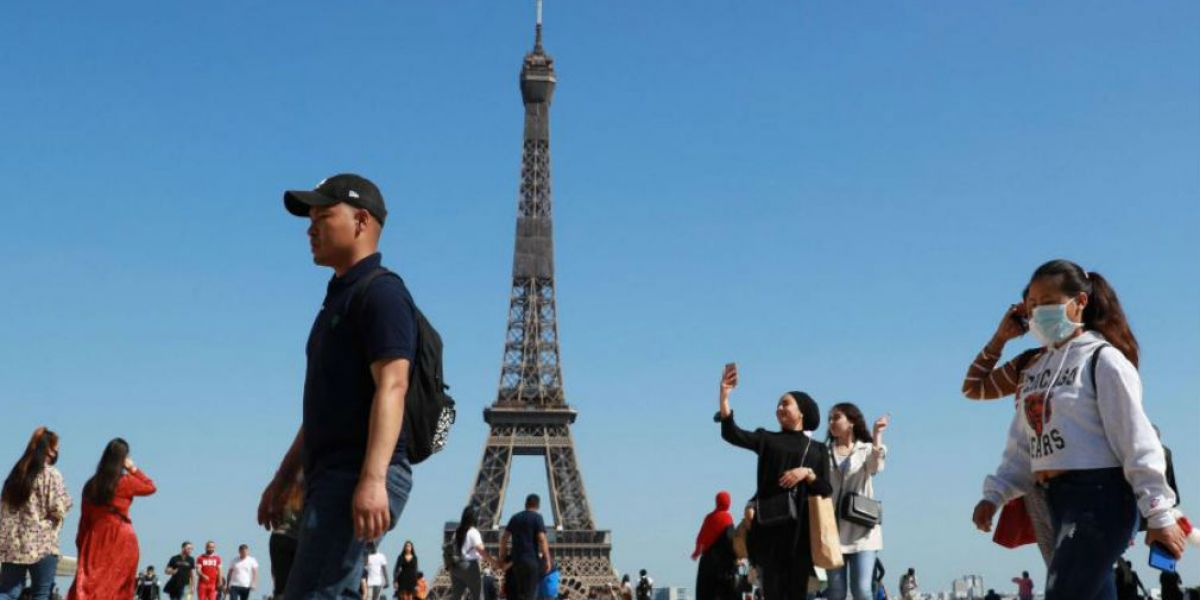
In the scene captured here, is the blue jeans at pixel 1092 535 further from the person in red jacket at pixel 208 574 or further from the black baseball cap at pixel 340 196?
the person in red jacket at pixel 208 574

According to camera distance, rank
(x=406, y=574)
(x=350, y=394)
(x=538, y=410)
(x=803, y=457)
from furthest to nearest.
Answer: (x=538, y=410) < (x=406, y=574) < (x=803, y=457) < (x=350, y=394)

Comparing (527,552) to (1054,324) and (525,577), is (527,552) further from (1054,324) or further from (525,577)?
(1054,324)

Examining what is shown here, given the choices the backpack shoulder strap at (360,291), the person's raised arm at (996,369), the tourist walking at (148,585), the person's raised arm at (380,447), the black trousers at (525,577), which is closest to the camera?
the person's raised arm at (380,447)

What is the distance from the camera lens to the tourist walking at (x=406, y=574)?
2064cm

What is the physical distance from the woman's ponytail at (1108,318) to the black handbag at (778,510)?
3.40 meters

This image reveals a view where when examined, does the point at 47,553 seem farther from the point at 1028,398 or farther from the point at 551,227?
the point at 551,227

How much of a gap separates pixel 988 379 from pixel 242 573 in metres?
17.8

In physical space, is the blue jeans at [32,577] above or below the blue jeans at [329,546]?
above

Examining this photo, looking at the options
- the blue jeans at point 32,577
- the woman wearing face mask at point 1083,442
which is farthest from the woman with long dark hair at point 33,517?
the woman wearing face mask at point 1083,442

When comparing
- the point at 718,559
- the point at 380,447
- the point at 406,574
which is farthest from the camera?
the point at 406,574

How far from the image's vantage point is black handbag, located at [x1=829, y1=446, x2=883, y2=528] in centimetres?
933

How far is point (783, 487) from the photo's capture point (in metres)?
8.56

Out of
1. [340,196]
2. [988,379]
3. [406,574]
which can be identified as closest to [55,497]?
[340,196]

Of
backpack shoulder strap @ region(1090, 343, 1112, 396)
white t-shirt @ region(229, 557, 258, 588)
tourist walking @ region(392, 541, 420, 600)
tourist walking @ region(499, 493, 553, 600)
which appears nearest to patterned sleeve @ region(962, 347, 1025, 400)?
backpack shoulder strap @ region(1090, 343, 1112, 396)
